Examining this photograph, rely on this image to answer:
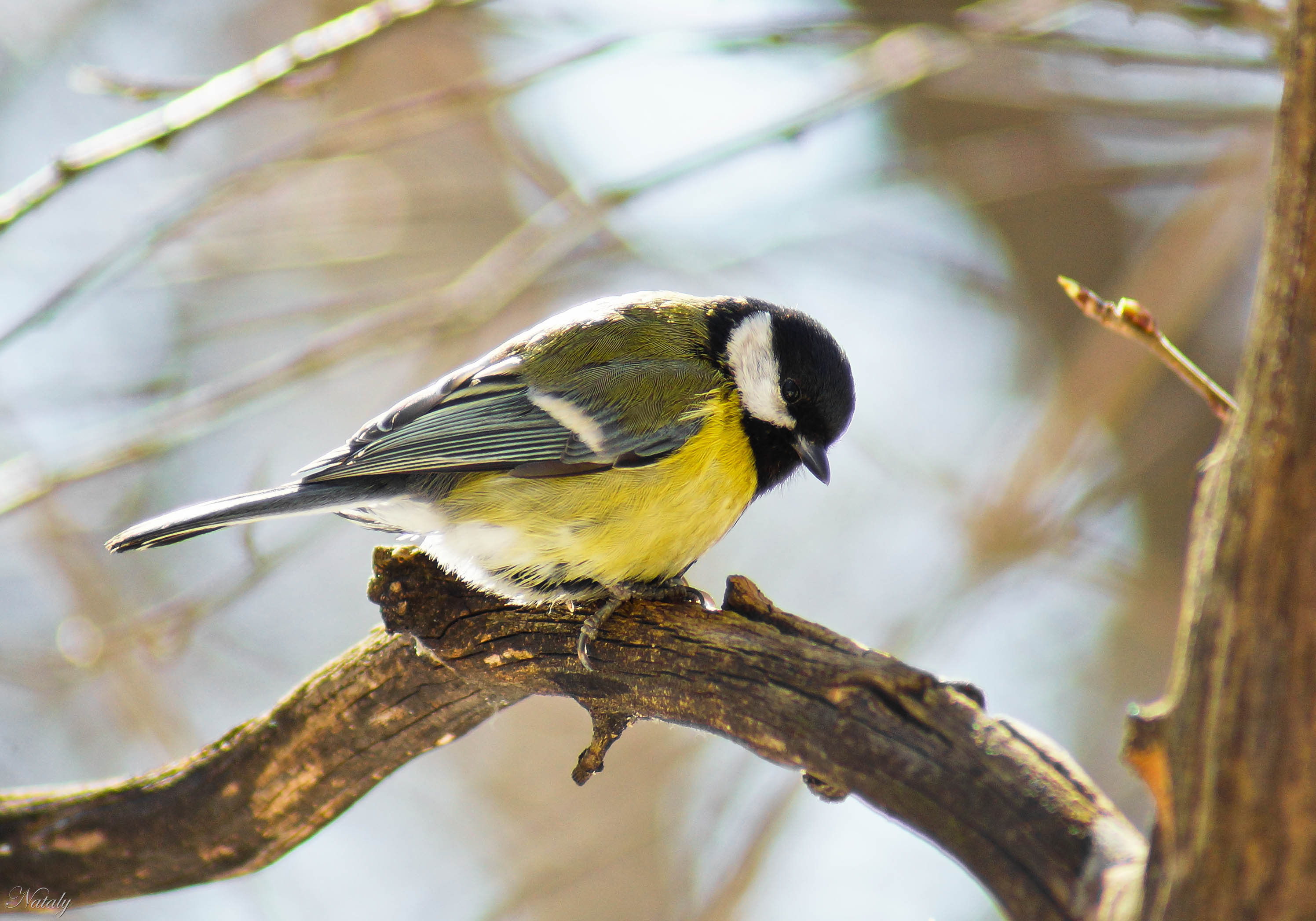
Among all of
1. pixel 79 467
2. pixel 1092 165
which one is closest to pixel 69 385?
pixel 79 467

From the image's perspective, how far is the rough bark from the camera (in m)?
0.91

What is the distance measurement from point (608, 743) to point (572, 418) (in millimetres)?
751

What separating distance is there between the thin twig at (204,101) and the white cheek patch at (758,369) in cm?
106

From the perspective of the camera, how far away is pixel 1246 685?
932 mm

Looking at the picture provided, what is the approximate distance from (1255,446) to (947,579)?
2759 mm

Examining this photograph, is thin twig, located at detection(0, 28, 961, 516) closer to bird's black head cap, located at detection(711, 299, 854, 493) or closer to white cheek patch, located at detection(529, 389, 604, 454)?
bird's black head cap, located at detection(711, 299, 854, 493)

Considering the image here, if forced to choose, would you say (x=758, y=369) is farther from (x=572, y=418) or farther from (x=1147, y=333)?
(x=1147, y=333)

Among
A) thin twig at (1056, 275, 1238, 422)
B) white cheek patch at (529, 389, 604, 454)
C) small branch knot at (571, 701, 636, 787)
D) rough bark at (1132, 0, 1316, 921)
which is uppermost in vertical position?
thin twig at (1056, 275, 1238, 422)

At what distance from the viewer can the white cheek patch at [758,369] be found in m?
2.43

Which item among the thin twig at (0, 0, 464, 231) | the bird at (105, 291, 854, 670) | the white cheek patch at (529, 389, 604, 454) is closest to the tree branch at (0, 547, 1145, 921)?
the bird at (105, 291, 854, 670)

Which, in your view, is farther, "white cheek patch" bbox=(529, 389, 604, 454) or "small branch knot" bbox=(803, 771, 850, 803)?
Result: "white cheek patch" bbox=(529, 389, 604, 454)

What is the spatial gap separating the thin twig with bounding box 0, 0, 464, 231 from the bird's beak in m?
1.33

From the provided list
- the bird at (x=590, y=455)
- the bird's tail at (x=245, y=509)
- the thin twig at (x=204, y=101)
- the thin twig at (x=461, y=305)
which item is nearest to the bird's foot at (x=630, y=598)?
the bird at (x=590, y=455)

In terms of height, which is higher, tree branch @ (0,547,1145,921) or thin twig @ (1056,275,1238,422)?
thin twig @ (1056,275,1238,422)
